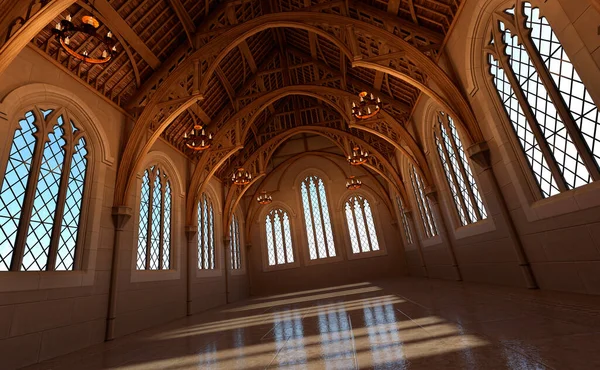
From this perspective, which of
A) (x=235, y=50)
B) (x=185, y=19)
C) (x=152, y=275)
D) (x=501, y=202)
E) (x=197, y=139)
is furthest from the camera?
(x=235, y=50)

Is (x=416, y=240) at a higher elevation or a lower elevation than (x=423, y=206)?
lower

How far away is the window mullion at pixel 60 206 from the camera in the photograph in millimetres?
6102

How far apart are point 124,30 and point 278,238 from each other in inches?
541

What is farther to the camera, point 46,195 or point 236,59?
point 236,59

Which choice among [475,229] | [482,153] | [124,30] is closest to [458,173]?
[475,229]

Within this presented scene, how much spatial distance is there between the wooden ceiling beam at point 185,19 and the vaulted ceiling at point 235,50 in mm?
29

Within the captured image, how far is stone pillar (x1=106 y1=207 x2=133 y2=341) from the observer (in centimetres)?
711

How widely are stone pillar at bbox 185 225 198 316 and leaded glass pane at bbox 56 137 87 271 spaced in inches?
186

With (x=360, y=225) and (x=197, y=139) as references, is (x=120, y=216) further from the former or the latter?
(x=360, y=225)

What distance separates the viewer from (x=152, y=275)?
9.12 m

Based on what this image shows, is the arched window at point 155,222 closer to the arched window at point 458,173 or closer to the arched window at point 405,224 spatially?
the arched window at point 458,173

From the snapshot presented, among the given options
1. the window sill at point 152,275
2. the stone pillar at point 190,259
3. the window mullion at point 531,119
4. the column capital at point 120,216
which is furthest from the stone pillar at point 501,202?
the stone pillar at point 190,259

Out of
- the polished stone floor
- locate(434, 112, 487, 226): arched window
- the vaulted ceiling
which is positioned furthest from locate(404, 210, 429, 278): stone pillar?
the polished stone floor

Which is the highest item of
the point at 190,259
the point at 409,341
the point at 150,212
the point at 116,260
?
the point at 150,212
